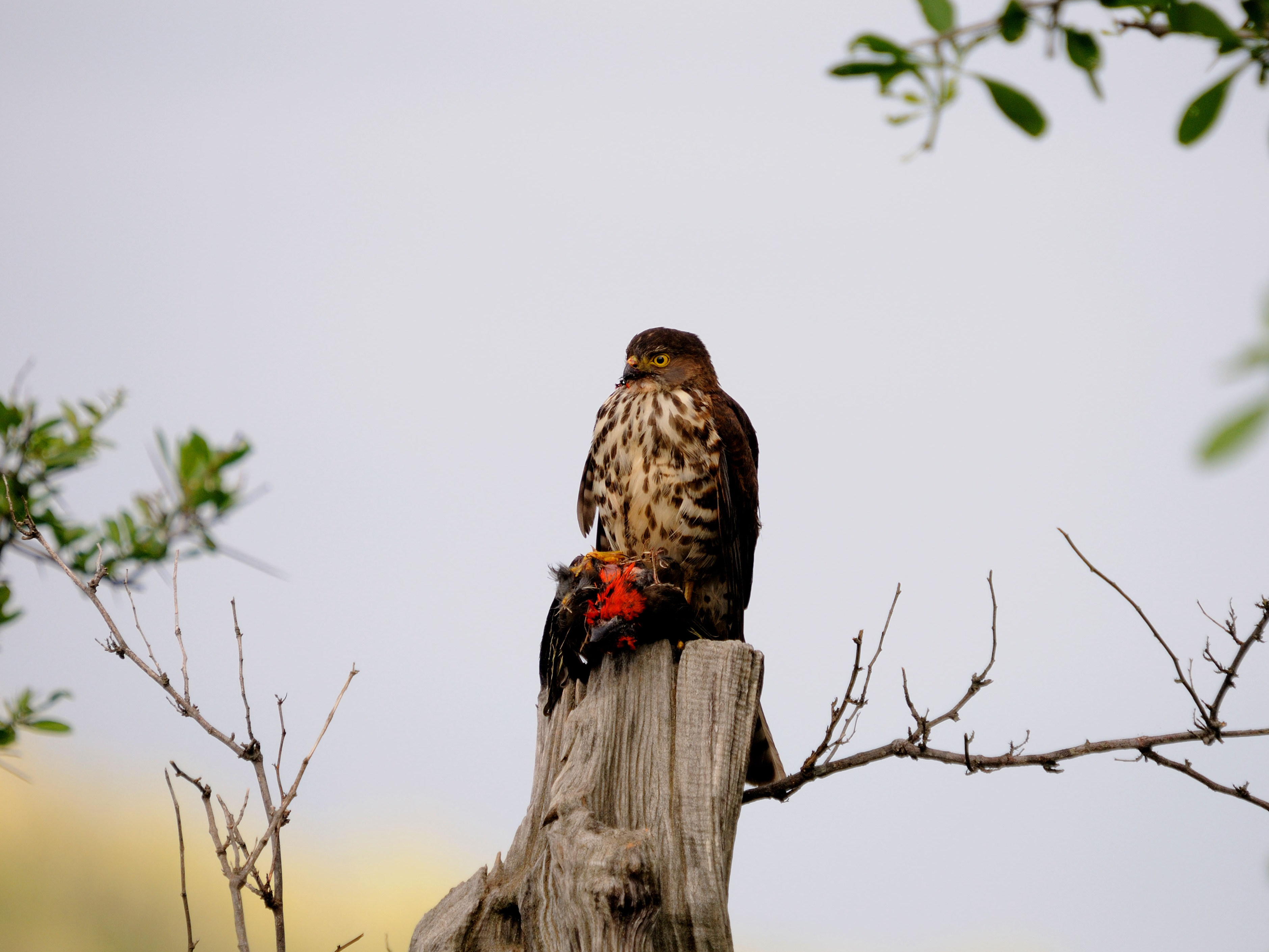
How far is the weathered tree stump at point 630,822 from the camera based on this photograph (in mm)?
2164

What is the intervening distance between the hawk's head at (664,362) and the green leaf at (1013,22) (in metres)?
2.38

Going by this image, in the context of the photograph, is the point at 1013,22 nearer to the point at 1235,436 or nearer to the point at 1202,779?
the point at 1235,436

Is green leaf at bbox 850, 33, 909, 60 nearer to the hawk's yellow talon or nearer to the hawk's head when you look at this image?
the hawk's yellow talon

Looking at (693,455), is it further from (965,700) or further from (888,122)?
(888,122)

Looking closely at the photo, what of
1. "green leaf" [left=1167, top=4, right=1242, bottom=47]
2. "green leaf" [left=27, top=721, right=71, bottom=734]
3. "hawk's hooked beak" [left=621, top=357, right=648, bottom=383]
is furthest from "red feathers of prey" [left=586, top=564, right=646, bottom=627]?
"green leaf" [left=1167, top=4, right=1242, bottom=47]

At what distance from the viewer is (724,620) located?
3.38 meters

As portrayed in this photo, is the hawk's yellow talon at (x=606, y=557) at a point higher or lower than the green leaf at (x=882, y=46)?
higher

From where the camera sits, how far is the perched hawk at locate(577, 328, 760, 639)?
3.22 metres

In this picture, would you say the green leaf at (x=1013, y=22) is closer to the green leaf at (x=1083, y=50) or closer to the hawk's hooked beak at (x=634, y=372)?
the green leaf at (x=1083, y=50)

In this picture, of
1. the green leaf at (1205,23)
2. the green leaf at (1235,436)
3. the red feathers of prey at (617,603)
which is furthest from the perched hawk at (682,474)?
the green leaf at (1235,436)

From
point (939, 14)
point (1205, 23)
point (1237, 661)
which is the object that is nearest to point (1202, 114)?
point (1205, 23)

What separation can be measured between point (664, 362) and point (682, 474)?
0.44 m

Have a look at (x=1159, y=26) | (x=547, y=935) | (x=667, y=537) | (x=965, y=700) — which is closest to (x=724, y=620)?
(x=667, y=537)

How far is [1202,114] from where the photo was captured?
971 mm
